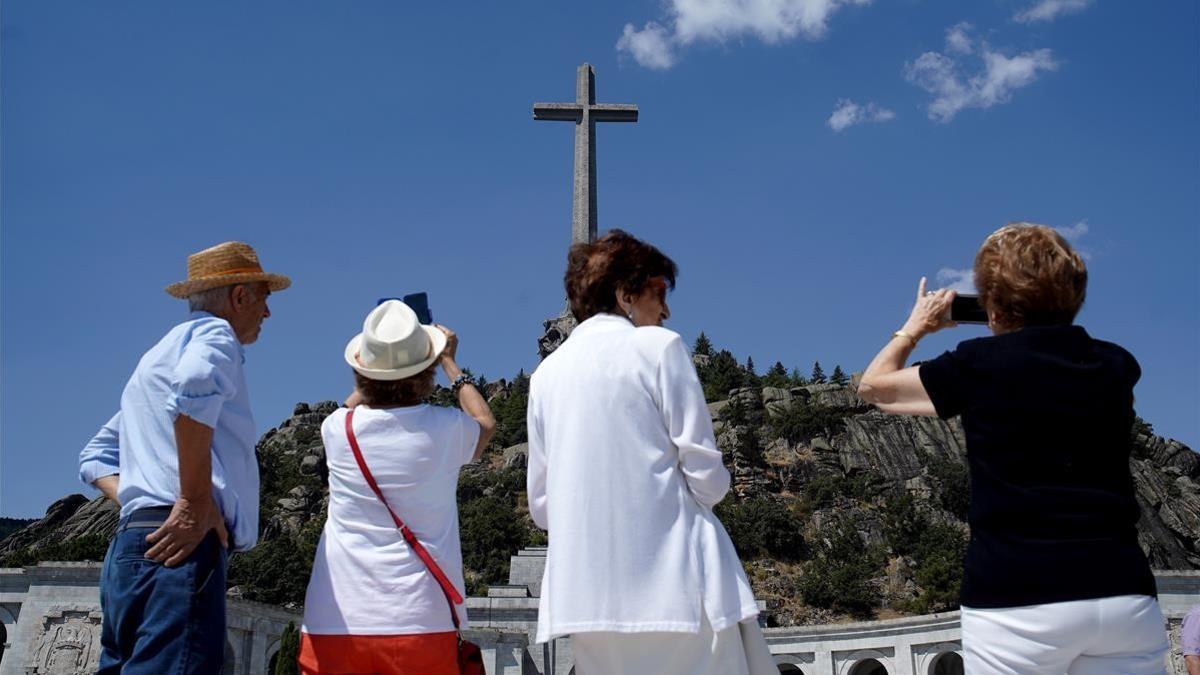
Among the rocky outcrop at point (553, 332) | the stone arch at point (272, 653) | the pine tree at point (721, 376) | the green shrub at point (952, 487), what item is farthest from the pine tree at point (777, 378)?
the stone arch at point (272, 653)

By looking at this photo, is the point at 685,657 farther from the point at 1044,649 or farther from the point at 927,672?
the point at 927,672

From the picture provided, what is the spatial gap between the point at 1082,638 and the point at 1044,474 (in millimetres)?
507

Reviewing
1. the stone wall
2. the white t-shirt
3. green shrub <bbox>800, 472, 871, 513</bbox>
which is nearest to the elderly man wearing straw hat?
the white t-shirt

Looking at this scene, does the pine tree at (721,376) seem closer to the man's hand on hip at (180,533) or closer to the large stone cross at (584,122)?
the large stone cross at (584,122)

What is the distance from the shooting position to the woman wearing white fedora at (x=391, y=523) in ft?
13.1

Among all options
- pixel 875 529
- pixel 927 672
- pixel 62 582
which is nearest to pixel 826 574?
pixel 875 529

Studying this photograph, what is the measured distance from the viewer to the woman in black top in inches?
121

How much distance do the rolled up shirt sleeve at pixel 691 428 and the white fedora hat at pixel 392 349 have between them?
1.24 metres

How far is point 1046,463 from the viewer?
127 inches

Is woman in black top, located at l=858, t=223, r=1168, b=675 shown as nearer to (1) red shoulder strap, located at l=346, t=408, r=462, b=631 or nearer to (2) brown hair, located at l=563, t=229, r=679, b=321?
(2) brown hair, located at l=563, t=229, r=679, b=321

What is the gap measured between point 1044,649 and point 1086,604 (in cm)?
19

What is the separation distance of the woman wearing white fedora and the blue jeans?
0.38 meters

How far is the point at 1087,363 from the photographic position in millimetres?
3338

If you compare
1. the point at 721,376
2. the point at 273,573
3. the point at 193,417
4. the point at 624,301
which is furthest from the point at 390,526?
the point at 721,376
